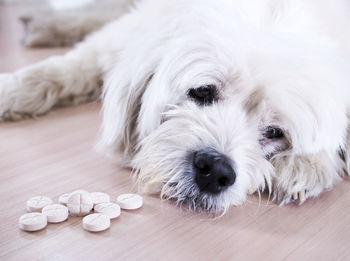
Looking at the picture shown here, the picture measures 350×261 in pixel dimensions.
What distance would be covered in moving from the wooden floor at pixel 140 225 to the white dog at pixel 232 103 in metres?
0.05

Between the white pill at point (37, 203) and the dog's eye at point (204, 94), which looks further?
the dog's eye at point (204, 94)

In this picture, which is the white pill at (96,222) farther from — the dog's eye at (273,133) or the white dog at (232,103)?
the dog's eye at (273,133)

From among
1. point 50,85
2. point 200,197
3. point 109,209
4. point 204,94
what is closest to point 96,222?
point 109,209

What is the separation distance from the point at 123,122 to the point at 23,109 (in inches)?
16.6

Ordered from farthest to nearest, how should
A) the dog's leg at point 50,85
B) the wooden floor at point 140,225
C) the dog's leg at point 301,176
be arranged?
1. the dog's leg at point 50,85
2. the dog's leg at point 301,176
3. the wooden floor at point 140,225

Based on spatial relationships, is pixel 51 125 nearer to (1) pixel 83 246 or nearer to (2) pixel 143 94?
(2) pixel 143 94

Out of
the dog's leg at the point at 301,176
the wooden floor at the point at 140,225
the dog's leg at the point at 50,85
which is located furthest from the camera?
the dog's leg at the point at 50,85

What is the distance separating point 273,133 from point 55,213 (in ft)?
1.76

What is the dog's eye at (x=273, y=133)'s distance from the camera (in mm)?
1193

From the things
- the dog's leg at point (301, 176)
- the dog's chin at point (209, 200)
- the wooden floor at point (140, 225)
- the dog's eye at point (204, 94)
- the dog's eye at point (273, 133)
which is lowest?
the wooden floor at point (140, 225)

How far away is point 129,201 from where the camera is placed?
3.54ft

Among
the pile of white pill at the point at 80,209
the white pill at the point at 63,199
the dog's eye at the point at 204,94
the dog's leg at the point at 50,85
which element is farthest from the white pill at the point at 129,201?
the dog's leg at the point at 50,85

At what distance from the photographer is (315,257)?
95 centimetres

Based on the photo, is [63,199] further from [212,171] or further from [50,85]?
[50,85]
